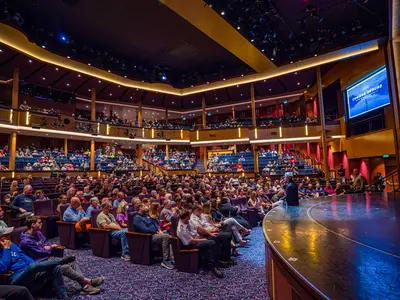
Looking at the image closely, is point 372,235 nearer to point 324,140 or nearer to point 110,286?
point 110,286

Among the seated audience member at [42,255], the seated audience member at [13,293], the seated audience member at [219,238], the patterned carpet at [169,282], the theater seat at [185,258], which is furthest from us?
the seated audience member at [219,238]

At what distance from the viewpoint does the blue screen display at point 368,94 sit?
10.2m

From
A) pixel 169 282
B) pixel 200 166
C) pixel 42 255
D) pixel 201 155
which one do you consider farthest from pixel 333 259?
pixel 201 155

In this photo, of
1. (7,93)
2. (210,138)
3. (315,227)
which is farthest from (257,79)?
(7,93)

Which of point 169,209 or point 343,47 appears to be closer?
point 169,209

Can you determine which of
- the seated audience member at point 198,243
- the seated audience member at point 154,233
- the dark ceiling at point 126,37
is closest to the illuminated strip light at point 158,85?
the dark ceiling at point 126,37

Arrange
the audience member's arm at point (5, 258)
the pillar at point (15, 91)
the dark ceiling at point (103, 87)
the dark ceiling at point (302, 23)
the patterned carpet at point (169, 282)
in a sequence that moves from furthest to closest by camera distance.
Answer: the dark ceiling at point (103, 87), the pillar at point (15, 91), the dark ceiling at point (302, 23), the patterned carpet at point (169, 282), the audience member's arm at point (5, 258)

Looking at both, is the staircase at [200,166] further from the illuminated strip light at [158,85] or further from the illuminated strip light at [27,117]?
the illuminated strip light at [27,117]

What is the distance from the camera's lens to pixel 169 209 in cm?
480

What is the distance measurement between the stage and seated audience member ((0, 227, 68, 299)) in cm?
225

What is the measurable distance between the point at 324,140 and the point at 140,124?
484 inches

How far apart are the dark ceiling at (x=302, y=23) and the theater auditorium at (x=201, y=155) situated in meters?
0.10

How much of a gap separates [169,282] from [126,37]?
13.5m

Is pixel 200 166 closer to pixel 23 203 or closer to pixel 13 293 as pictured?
pixel 23 203
